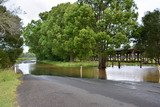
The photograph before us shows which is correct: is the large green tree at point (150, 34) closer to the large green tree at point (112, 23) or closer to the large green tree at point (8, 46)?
the large green tree at point (112, 23)

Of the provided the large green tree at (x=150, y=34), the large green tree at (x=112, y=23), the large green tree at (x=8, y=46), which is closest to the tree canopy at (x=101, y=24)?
the large green tree at (x=112, y=23)

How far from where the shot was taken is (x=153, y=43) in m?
57.4

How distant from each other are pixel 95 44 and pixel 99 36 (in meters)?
2.18

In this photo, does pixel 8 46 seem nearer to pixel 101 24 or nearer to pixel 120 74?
pixel 101 24

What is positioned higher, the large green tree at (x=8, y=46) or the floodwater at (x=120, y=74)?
the large green tree at (x=8, y=46)

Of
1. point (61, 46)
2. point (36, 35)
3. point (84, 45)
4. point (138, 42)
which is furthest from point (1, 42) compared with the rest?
point (36, 35)

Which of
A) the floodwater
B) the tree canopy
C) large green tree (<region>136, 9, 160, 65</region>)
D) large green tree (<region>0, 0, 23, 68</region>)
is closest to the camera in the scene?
the floodwater

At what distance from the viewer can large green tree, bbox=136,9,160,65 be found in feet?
184

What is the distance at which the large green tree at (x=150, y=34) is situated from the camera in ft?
184

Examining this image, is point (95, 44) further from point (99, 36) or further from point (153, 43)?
point (153, 43)

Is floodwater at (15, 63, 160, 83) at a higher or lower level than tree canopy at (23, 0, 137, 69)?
lower

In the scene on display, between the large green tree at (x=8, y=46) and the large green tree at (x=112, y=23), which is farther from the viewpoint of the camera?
the large green tree at (x=112, y=23)

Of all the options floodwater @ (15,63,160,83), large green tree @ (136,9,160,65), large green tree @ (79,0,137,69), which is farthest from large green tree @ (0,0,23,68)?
large green tree @ (136,9,160,65)

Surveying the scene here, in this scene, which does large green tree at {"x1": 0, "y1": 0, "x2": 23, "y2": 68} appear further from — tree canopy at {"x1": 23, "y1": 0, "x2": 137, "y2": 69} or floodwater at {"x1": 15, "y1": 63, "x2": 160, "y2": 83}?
tree canopy at {"x1": 23, "y1": 0, "x2": 137, "y2": 69}
